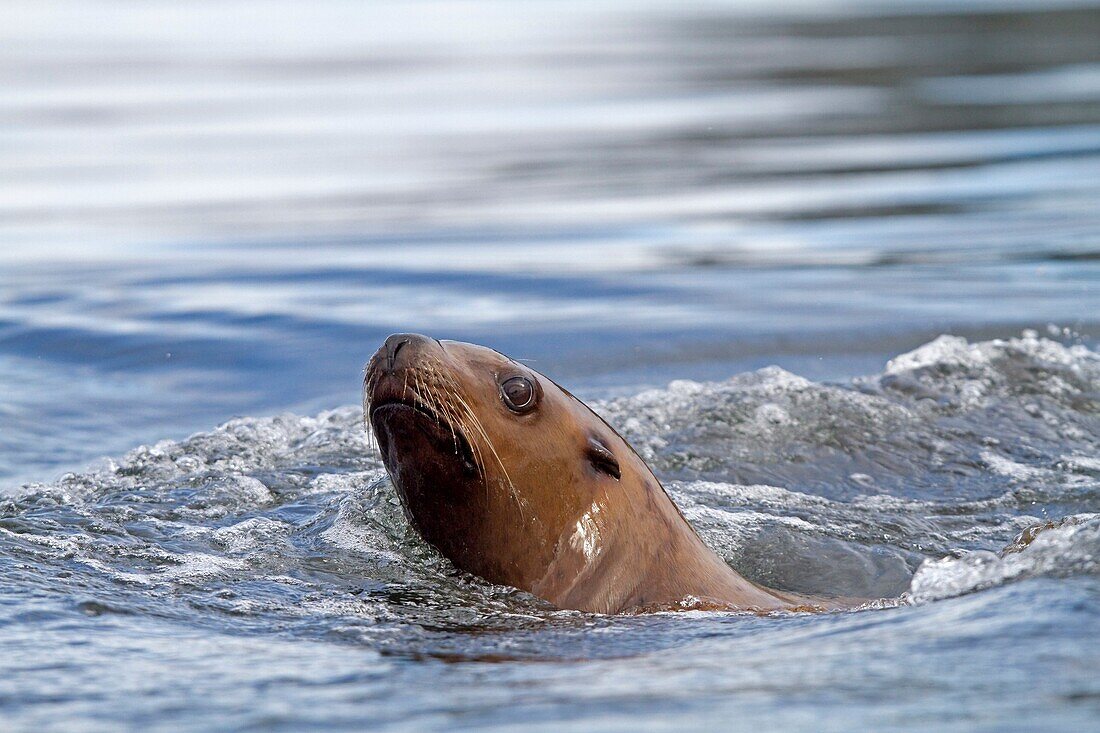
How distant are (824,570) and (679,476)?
1115mm

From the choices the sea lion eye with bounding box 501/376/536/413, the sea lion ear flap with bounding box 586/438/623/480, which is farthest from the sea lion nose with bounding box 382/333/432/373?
the sea lion ear flap with bounding box 586/438/623/480

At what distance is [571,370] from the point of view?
857 centimetres

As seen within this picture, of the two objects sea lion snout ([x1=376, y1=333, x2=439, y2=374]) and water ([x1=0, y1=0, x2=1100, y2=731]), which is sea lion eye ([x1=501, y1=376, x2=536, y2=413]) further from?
water ([x1=0, y1=0, x2=1100, y2=731])

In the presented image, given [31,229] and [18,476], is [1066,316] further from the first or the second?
[31,229]

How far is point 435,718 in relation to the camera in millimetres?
3070

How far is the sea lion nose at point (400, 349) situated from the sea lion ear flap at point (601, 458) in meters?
0.57

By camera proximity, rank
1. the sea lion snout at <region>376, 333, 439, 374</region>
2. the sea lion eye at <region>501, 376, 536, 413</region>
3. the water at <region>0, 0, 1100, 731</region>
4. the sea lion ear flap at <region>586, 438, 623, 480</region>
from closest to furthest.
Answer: the water at <region>0, 0, 1100, 731</region> → the sea lion snout at <region>376, 333, 439, 374</region> → the sea lion eye at <region>501, 376, 536, 413</region> → the sea lion ear flap at <region>586, 438, 623, 480</region>

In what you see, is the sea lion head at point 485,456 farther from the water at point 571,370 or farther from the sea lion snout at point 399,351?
the water at point 571,370

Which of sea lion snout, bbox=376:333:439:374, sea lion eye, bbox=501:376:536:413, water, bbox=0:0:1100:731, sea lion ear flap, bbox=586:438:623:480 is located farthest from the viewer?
sea lion ear flap, bbox=586:438:623:480

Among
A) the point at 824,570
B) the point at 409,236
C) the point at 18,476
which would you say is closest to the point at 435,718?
the point at 824,570

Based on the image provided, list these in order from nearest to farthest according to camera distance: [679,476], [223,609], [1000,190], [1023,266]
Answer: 1. [223,609]
2. [679,476]
3. [1023,266]
4. [1000,190]

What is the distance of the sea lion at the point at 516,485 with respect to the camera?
427cm

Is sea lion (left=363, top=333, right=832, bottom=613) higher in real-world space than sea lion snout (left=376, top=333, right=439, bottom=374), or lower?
lower

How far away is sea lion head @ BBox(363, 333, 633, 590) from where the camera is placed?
4.26m
